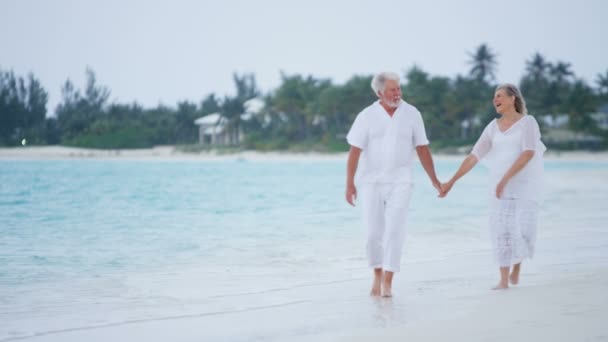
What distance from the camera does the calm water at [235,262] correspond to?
4105 mm

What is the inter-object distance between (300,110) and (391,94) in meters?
52.1

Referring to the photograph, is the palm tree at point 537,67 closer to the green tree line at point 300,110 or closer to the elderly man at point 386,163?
the green tree line at point 300,110

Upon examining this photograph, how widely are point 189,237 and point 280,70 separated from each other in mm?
50396

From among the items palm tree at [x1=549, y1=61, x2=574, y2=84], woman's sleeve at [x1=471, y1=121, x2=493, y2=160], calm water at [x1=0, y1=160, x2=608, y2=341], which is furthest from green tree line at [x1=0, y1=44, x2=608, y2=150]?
woman's sleeve at [x1=471, y1=121, x2=493, y2=160]

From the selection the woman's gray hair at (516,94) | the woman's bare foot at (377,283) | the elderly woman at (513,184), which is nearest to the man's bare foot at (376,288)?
the woman's bare foot at (377,283)

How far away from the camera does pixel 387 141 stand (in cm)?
425

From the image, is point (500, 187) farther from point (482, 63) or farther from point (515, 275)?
point (482, 63)

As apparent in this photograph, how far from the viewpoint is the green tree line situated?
52281 millimetres

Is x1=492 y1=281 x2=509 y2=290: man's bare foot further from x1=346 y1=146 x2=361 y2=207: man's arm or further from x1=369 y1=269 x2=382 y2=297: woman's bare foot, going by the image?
x1=346 y1=146 x2=361 y2=207: man's arm

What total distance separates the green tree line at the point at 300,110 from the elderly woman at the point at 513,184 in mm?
47201

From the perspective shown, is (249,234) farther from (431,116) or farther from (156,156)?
(156,156)

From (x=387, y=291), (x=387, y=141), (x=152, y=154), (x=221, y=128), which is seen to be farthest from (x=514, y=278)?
(x=221, y=128)

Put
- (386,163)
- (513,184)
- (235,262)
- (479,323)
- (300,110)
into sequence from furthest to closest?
(300,110)
(235,262)
(513,184)
(386,163)
(479,323)

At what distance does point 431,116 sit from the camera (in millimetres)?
51562
